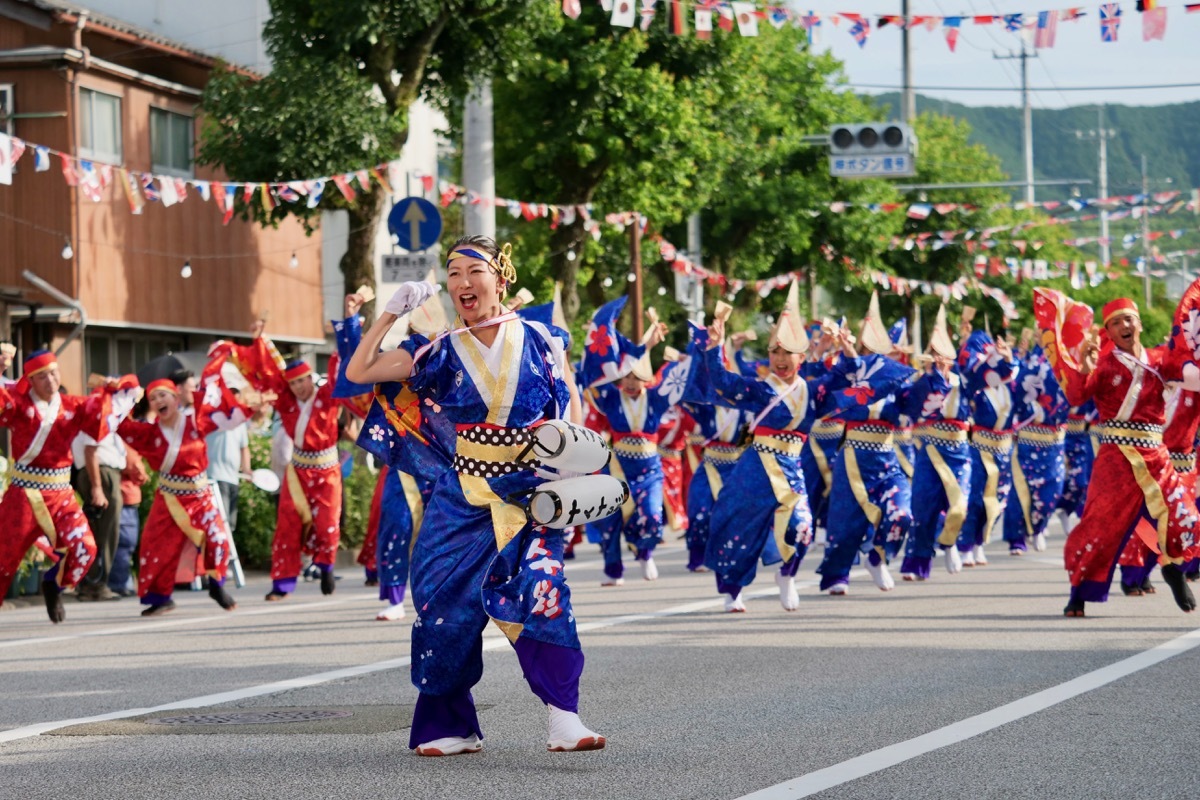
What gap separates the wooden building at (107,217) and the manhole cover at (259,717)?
1540 centimetres

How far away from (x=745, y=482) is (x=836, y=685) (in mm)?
3644

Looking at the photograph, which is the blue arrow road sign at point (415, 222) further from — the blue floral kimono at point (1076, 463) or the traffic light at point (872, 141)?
the traffic light at point (872, 141)

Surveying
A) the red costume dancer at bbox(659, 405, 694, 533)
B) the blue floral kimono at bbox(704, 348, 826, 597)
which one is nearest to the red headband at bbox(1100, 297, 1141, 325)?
the blue floral kimono at bbox(704, 348, 826, 597)

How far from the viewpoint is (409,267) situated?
17.6 meters

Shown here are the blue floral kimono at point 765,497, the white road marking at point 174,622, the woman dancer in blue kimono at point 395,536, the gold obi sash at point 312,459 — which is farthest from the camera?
the gold obi sash at point 312,459

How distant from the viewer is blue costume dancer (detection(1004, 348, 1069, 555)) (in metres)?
16.5

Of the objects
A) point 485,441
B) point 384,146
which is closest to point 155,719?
point 485,441

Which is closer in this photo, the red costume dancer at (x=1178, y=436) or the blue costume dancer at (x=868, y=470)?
the red costume dancer at (x=1178, y=436)

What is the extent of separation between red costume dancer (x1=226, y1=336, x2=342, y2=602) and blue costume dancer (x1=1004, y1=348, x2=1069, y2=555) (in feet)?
20.6

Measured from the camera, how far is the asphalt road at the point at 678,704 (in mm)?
5922

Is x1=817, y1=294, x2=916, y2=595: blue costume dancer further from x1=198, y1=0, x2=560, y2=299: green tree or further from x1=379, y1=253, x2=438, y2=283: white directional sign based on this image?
x1=198, y1=0, x2=560, y2=299: green tree

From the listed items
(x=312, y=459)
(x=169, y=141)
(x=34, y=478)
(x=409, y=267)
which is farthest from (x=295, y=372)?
(x=169, y=141)

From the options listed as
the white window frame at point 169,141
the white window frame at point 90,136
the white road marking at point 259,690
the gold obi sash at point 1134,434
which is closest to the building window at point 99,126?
the white window frame at point 90,136

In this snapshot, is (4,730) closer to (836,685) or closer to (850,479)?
(836,685)
